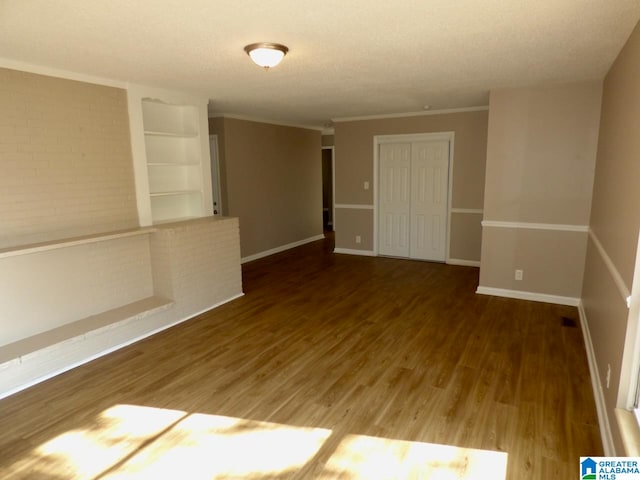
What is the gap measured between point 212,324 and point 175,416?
154 cm

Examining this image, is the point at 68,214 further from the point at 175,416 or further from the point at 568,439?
the point at 568,439

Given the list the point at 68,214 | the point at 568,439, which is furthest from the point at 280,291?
the point at 568,439

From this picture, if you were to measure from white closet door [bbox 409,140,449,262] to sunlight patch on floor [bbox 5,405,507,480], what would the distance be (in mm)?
4545

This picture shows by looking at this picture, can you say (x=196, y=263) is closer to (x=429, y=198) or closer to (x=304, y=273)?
(x=304, y=273)

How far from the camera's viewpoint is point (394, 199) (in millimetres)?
6746

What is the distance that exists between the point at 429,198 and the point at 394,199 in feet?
1.94

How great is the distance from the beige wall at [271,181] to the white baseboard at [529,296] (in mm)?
3724

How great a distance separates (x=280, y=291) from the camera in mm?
5137

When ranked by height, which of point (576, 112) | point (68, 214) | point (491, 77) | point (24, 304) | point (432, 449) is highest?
point (491, 77)

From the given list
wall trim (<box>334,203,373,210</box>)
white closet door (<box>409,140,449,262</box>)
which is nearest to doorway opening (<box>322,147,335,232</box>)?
wall trim (<box>334,203,373,210</box>)

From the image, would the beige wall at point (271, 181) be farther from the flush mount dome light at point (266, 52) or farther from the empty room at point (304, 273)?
the flush mount dome light at point (266, 52)

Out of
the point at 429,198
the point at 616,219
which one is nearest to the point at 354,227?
the point at 429,198

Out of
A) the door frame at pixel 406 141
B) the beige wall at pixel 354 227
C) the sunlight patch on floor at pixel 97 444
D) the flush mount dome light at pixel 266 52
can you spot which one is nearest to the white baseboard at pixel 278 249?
the beige wall at pixel 354 227

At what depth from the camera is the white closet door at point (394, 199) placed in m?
6.57
